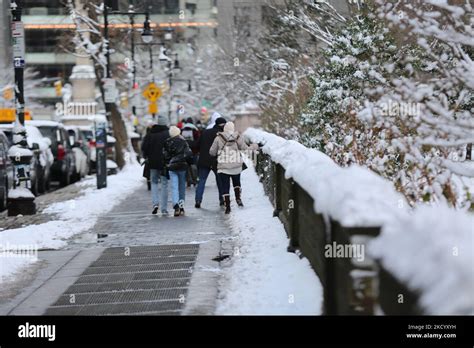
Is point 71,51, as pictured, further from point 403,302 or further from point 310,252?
point 403,302

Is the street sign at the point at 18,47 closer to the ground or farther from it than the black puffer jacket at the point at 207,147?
farther from it

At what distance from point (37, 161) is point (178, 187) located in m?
8.98

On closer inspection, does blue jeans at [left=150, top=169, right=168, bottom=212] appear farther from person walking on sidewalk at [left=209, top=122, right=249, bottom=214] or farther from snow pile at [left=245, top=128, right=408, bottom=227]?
snow pile at [left=245, top=128, right=408, bottom=227]

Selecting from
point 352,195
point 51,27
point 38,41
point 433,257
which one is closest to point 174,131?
point 352,195

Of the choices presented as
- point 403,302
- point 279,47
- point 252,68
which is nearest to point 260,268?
point 403,302

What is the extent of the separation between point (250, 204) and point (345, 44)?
345 centimetres

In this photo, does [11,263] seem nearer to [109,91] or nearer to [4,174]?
[4,174]

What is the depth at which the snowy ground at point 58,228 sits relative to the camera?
1212 cm

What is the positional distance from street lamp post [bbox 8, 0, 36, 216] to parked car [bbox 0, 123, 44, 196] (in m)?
5.69

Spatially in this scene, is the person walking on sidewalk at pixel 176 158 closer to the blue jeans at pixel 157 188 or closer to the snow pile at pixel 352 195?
the blue jeans at pixel 157 188

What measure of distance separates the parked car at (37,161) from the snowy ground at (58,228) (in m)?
1.44

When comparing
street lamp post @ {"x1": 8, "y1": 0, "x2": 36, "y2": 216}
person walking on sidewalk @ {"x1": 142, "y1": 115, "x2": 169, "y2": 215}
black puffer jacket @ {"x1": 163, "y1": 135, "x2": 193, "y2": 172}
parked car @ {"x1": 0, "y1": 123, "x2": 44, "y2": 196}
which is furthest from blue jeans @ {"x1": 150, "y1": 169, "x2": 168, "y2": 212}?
parked car @ {"x1": 0, "y1": 123, "x2": 44, "y2": 196}

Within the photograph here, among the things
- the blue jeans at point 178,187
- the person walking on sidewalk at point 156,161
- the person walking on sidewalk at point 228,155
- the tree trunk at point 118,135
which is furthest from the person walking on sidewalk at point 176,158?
the tree trunk at point 118,135
